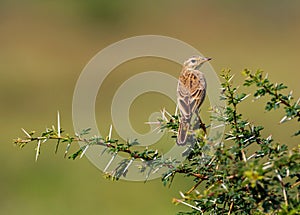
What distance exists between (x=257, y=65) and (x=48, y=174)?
9663mm

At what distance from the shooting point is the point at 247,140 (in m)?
2.94

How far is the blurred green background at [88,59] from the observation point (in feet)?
34.4

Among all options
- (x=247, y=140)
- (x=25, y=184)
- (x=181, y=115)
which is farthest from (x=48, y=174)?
(x=247, y=140)

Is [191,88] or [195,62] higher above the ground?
[195,62]

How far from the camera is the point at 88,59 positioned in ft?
69.9

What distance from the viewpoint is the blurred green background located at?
34.4 feet

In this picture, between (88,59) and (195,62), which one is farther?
(88,59)

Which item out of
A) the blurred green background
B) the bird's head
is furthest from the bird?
the blurred green background

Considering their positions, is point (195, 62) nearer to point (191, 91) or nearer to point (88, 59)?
point (191, 91)

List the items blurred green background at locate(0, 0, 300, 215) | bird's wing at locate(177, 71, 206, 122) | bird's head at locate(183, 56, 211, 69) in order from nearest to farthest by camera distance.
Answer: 1. bird's wing at locate(177, 71, 206, 122)
2. bird's head at locate(183, 56, 211, 69)
3. blurred green background at locate(0, 0, 300, 215)

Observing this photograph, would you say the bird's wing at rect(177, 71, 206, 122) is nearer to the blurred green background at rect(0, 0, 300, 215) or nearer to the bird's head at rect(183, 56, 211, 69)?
the bird's head at rect(183, 56, 211, 69)

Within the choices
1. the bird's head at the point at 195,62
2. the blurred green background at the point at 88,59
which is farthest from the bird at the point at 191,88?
the blurred green background at the point at 88,59

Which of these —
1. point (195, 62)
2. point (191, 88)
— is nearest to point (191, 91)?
point (191, 88)

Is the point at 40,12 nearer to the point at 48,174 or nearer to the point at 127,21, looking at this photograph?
the point at 127,21
